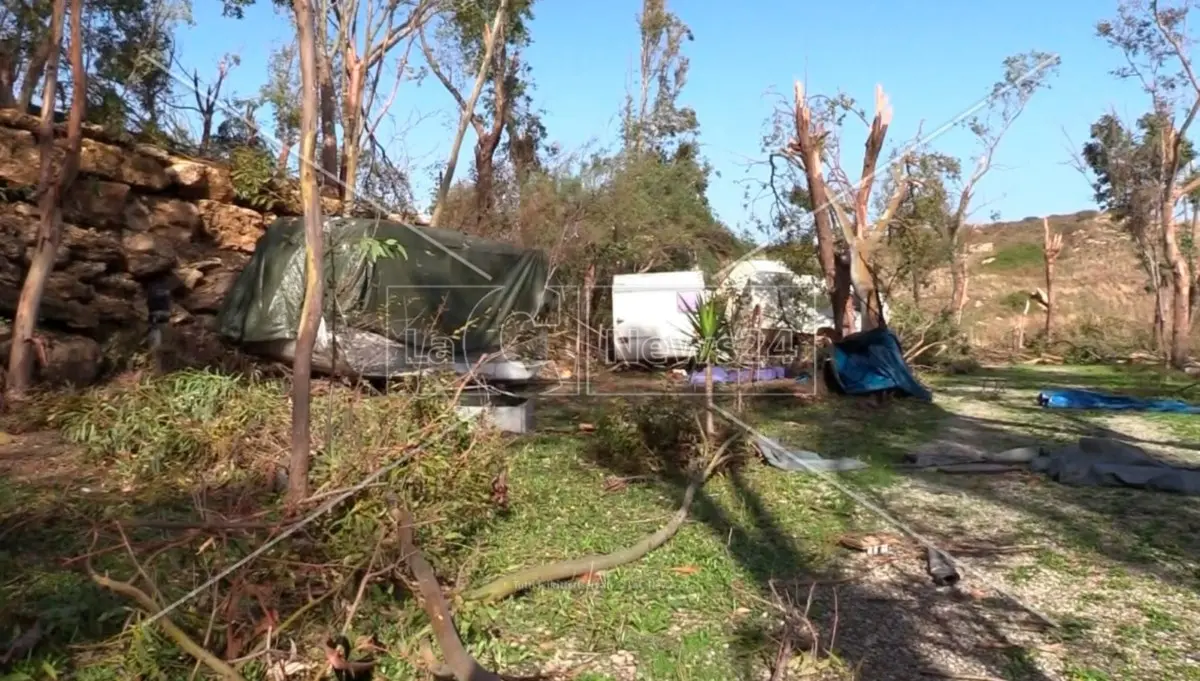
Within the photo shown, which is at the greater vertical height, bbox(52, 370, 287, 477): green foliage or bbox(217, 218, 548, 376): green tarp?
bbox(217, 218, 548, 376): green tarp

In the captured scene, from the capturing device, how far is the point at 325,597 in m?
3.52

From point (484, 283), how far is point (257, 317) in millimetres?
2725

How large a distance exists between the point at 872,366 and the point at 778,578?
283 inches

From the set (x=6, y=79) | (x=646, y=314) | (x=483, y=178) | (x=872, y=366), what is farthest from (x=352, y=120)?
(x=872, y=366)

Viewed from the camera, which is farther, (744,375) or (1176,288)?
(1176,288)

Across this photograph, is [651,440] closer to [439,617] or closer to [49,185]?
[439,617]

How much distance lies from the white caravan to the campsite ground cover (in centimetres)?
785

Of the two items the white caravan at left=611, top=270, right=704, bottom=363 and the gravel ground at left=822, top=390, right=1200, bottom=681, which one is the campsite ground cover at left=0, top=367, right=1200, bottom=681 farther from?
the white caravan at left=611, top=270, right=704, bottom=363

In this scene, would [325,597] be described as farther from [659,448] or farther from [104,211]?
[104,211]

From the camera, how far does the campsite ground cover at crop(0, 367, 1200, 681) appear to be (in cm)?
357

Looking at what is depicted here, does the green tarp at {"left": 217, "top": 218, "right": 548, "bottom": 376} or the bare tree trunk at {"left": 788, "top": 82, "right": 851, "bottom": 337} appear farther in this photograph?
the bare tree trunk at {"left": 788, "top": 82, "right": 851, "bottom": 337}

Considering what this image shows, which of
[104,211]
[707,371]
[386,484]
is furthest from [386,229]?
[386,484]

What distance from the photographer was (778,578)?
4625 millimetres

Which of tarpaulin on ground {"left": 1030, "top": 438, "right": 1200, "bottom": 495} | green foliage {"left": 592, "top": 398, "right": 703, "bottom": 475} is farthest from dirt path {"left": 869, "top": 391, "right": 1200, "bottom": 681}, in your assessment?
green foliage {"left": 592, "top": 398, "right": 703, "bottom": 475}
